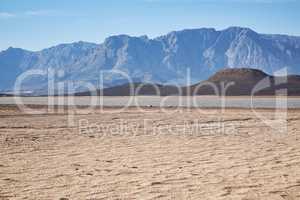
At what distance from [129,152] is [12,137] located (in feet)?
20.3

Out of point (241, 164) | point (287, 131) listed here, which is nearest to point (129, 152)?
point (241, 164)

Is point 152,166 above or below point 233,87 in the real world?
below

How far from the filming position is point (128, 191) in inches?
328

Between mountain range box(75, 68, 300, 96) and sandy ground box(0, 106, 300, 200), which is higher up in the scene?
mountain range box(75, 68, 300, 96)

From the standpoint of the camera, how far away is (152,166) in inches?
429

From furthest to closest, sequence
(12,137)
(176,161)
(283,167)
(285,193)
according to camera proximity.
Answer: (12,137) < (176,161) < (283,167) < (285,193)

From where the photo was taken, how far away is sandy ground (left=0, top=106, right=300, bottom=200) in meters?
8.31

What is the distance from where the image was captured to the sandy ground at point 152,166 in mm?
8312

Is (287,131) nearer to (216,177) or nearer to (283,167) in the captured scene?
(283,167)

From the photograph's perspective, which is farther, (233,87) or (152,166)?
(233,87)

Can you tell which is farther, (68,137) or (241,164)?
(68,137)

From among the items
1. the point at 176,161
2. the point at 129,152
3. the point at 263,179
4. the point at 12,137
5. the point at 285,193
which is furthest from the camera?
the point at 12,137

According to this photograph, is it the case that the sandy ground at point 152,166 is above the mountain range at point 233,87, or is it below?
below

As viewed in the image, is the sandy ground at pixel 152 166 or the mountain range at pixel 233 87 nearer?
the sandy ground at pixel 152 166
